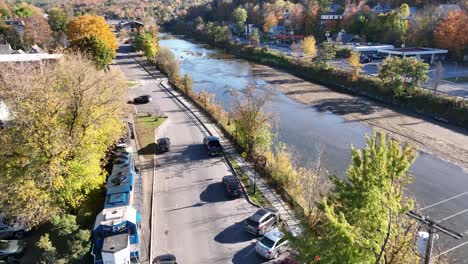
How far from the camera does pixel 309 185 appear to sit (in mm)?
15789

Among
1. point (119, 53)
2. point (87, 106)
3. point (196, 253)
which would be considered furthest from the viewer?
point (119, 53)

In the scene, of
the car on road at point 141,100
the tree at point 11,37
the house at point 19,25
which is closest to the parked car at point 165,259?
the car on road at point 141,100

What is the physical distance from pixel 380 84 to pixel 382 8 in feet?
151

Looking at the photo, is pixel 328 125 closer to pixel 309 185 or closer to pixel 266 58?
pixel 309 185

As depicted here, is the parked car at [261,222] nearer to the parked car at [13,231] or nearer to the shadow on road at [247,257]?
the shadow on road at [247,257]

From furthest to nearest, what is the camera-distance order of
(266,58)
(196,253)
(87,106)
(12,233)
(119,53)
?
(119,53) → (266,58) → (87,106) → (12,233) → (196,253)

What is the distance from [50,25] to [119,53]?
13336 millimetres

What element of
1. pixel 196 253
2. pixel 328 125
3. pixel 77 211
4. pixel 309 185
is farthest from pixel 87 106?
pixel 328 125

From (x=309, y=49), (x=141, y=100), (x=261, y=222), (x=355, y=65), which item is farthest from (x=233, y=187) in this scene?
(x=309, y=49)

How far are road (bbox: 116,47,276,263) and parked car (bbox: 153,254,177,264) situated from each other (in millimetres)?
549

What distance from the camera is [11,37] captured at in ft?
185

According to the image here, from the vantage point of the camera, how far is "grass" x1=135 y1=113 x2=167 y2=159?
2561cm

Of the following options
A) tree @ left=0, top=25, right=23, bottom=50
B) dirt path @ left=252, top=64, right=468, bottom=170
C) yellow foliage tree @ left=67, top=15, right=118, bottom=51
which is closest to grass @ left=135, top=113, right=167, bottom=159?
dirt path @ left=252, top=64, right=468, bottom=170

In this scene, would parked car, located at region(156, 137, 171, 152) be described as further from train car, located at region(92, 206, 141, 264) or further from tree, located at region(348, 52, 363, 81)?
Answer: tree, located at region(348, 52, 363, 81)
